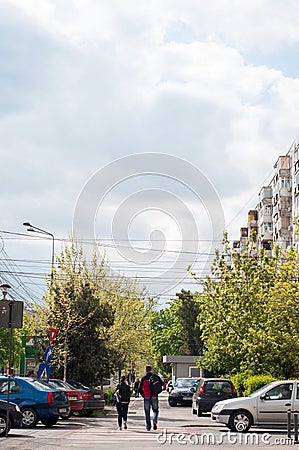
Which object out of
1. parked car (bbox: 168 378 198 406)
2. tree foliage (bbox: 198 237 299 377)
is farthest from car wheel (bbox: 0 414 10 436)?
parked car (bbox: 168 378 198 406)

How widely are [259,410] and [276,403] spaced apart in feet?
1.87

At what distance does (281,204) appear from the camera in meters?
80.4

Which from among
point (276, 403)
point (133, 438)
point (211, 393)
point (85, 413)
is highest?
point (211, 393)

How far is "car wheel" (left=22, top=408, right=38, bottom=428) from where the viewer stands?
23.3 metres

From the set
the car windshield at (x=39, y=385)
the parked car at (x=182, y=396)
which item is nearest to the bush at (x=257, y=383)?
the car windshield at (x=39, y=385)

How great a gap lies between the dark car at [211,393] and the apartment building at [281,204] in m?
34.1

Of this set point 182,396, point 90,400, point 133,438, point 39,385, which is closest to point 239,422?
point 133,438

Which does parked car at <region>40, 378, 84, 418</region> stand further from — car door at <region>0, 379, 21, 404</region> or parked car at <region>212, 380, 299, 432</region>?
parked car at <region>212, 380, 299, 432</region>

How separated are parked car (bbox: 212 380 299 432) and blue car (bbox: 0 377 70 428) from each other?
16.6 feet

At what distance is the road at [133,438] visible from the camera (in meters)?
18.0

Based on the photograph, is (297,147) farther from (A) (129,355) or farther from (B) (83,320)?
(B) (83,320)

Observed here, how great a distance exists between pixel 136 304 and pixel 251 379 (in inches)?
986

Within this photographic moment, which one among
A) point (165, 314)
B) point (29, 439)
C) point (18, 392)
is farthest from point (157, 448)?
point (165, 314)

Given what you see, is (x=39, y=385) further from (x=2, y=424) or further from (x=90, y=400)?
(x=90, y=400)
